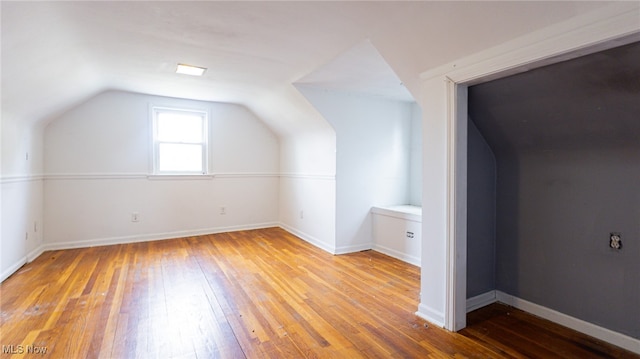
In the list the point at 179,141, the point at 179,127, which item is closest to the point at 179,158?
the point at 179,141

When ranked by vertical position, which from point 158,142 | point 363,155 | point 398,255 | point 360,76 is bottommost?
point 398,255

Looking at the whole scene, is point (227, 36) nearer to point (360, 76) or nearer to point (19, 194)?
point (360, 76)

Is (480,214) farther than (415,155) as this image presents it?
No

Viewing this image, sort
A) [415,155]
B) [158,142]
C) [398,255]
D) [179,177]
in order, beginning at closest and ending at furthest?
[398,255]
[415,155]
[158,142]
[179,177]

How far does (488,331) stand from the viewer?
82.4 inches

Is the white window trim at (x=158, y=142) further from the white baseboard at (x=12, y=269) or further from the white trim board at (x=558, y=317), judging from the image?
the white trim board at (x=558, y=317)

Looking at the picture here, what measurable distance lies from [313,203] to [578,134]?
3263 mm

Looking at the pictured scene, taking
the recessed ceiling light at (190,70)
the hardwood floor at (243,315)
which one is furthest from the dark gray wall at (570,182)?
the recessed ceiling light at (190,70)

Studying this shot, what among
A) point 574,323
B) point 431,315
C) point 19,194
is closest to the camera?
point 574,323

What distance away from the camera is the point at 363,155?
4211 mm

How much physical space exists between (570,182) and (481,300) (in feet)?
3.71

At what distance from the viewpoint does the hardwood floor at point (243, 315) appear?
189 centimetres

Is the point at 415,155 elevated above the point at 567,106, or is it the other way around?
the point at 567,106

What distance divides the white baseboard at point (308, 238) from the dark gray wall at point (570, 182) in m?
2.13
